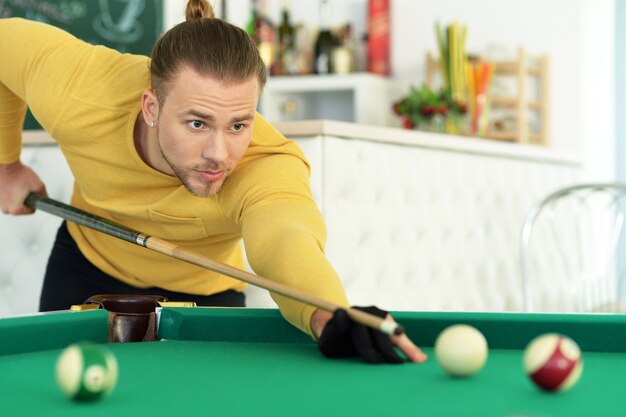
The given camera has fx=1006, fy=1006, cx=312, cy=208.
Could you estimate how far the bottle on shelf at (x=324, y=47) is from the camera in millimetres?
5546

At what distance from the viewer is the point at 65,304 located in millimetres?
2447

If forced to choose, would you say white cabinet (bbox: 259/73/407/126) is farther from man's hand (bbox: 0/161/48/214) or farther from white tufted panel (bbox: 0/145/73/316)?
man's hand (bbox: 0/161/48/214)

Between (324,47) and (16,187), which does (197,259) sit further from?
(324,47)

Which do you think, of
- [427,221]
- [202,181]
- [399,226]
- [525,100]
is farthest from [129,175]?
[525,100]

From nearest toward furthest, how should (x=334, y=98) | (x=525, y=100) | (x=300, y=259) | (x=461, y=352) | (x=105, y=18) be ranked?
1. (x=461, y=352)
2. (x=300, y=259)
3. (x=105, y=18)
4. (x=525, y=100)
5. (x=334, y=98)

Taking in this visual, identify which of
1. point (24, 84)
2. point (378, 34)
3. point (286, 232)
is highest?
point (378, 34)

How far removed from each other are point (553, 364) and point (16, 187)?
5.56 feet

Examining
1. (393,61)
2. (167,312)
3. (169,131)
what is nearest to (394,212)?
(169,131)

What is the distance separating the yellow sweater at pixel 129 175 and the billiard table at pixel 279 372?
0.22m

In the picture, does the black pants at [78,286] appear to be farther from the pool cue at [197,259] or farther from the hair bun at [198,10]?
the hair bun at [198,10]

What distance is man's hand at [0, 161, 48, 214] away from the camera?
8.25 feet

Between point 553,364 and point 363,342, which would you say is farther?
point 363,342

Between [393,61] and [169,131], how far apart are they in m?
3.82

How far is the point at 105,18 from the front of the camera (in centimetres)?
434
